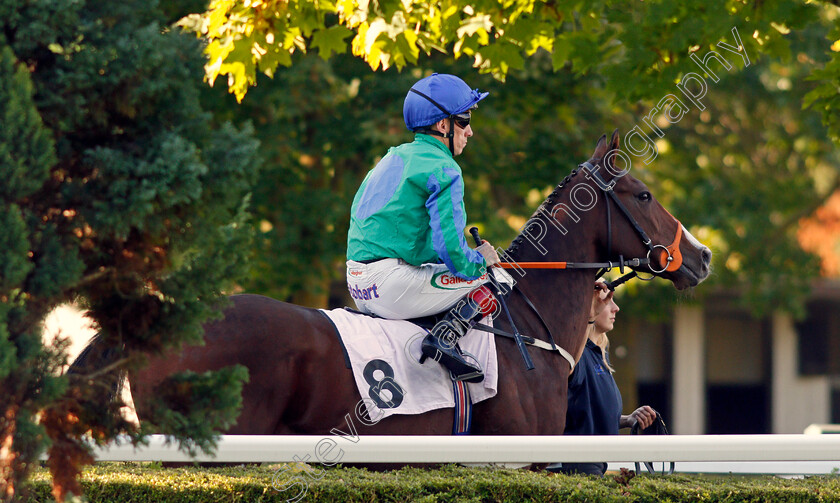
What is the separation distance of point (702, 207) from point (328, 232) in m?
6.14

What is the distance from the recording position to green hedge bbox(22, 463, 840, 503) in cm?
341

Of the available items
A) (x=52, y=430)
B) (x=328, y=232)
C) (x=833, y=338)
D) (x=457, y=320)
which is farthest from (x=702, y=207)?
(x=52, y=430)

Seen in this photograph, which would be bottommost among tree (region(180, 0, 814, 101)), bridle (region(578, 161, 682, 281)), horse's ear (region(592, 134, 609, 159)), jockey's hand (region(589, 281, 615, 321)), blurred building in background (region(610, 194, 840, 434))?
blurred building in background (region(610, 194, 840, 434))

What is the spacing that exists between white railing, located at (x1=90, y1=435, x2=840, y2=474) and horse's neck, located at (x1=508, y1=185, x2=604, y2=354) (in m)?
1.58

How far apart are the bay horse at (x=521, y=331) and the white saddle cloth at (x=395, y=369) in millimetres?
57

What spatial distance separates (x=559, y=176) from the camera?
10328 millimetres

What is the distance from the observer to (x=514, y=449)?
10.7 ft

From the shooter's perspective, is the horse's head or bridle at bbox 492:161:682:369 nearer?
bridle at bbox 492:161:682:369

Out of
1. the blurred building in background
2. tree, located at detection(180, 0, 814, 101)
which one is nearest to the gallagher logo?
tree, located at detection(180, 0, 814, 101)

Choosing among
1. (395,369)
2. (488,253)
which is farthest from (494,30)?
(395,369)

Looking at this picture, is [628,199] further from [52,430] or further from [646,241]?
[52,430]

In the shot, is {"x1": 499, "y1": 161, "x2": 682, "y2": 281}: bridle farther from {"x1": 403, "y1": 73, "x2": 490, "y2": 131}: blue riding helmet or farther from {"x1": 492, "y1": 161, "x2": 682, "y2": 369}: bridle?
{"x1": 403, "y1": 73, "x2": 490, "y2": 131}: blue riding helmet

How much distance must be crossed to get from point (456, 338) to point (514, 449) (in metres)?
1.10

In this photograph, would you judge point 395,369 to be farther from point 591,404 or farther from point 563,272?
point 591,404
